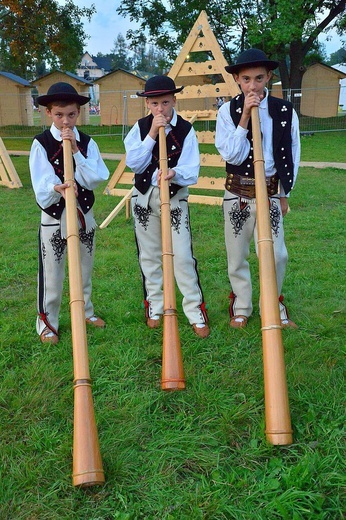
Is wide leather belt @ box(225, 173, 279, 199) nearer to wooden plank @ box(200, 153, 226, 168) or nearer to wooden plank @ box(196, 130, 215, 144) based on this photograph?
wooden plank @ box(200, 153, 226, 168)

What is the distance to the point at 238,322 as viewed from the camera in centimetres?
373

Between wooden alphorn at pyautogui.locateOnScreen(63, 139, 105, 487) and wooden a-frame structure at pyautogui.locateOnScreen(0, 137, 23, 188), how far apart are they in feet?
24.9

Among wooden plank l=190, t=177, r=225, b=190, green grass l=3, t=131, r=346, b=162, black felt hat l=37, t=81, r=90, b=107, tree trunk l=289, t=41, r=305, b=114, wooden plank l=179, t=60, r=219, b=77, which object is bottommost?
wooden plank l=190, t=177, r=225, b=190

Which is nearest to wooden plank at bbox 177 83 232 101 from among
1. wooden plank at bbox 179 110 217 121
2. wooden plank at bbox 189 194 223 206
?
wooden plank at bbox 179 110 217 121

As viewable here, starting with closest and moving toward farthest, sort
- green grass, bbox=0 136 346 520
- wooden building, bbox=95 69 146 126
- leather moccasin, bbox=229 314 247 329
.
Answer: green grass, bbox=0 136 346 520, leather moccasin, bbox=229 314 247 329, wooden building, bbox=95 69 146 126

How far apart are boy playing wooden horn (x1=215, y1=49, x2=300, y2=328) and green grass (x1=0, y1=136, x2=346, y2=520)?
2.24 feet

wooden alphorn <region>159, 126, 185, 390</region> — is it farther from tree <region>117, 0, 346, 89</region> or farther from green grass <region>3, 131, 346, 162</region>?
tree <region>117, 0, 346, 89</region>

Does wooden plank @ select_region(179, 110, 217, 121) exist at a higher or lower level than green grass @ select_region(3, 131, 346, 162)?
higher

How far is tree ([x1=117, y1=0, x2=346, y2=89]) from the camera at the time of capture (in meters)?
18.2

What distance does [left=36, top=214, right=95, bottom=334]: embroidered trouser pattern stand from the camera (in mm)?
3369

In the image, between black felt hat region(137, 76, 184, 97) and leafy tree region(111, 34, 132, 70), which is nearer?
black felt hat region(137, 76, 184, 97)

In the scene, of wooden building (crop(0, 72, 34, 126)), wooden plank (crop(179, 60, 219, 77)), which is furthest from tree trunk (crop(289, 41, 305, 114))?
wooden plank (crop(179, 60, 219, 77))

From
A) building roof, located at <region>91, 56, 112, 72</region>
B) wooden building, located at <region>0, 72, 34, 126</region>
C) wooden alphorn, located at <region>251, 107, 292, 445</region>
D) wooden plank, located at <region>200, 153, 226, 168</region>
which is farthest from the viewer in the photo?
building roof, located at <region>91, 56, 112, 72</region>

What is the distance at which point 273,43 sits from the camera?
60.6ft
